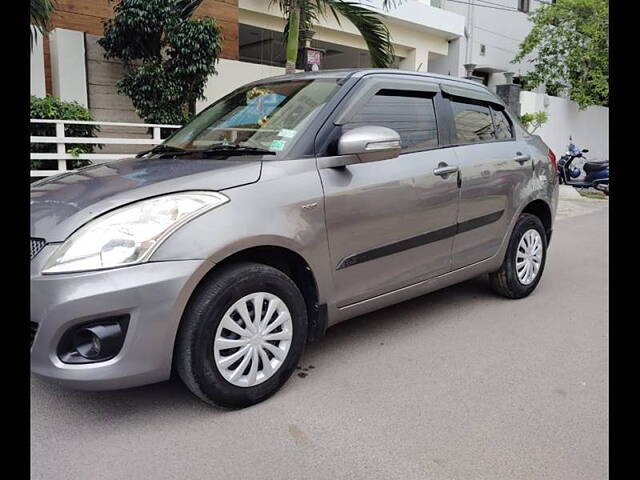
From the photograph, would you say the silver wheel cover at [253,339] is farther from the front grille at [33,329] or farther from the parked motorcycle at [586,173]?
the parked motorcycle at [586,173]

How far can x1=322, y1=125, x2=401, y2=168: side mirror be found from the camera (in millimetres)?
3004

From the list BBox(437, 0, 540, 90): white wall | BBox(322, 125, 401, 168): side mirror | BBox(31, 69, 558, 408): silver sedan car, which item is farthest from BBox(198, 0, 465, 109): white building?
BBox(322, 125, 401, 168): side mirror

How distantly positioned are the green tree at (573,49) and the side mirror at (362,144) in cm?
1544

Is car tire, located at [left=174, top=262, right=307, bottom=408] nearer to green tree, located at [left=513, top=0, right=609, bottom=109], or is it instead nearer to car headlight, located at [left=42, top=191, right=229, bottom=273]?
car headlight, located at [left=42, top=191, right=229, bottom=273]

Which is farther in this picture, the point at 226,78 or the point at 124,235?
the point at 226,78

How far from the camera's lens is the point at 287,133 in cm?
312

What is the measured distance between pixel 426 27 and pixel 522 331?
13062 mm

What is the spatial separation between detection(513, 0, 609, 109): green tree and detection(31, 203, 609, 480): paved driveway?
14.9m

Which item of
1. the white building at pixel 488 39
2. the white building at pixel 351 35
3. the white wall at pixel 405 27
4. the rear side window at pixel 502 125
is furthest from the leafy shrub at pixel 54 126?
the white building at pixel 488 39

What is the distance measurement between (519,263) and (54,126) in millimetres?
6324

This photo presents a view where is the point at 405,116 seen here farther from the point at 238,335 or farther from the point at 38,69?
the point at 38,69

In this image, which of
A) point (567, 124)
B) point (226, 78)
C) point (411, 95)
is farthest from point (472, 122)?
point (567, 124)
